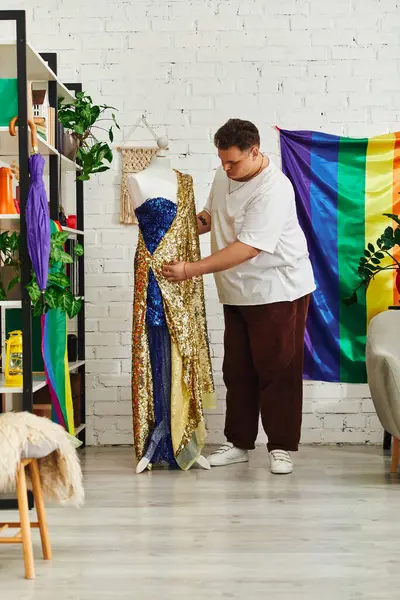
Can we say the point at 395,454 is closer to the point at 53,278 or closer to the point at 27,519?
the point at 53,278

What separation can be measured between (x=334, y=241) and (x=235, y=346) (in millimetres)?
932

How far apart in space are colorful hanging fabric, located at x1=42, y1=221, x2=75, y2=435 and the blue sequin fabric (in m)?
0.40

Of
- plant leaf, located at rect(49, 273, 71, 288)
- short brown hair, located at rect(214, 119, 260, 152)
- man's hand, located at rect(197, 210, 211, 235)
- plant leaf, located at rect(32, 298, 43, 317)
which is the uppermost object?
short brown hair, located at rect(214, 119, 260, 152)

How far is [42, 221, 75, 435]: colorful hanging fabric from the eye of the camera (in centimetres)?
382

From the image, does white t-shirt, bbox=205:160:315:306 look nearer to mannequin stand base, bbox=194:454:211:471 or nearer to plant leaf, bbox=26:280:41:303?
mannequin stand base, bbox=194:454:211:471

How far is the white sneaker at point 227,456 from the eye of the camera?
429 centimetres

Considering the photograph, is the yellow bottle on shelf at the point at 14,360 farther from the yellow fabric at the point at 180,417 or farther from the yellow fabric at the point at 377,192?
the yellow fabric at the point at 377,192

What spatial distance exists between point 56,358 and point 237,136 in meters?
1.25

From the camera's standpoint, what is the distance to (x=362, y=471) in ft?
13.7

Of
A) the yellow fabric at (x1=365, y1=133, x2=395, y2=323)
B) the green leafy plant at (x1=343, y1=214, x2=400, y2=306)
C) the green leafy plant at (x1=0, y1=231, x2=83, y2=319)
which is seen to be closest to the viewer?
the green leafy plant at (x1=0, y1=231, x2=83, y2=319)

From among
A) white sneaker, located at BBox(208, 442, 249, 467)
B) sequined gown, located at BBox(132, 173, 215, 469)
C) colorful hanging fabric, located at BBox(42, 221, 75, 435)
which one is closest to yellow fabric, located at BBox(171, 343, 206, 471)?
sequined gown, located at BBox(132, 173, 215, 469)

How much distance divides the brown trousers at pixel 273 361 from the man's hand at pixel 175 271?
0.37 m

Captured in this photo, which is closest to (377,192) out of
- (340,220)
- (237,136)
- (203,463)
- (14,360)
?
(340,220)

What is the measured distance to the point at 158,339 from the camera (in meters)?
4.15
